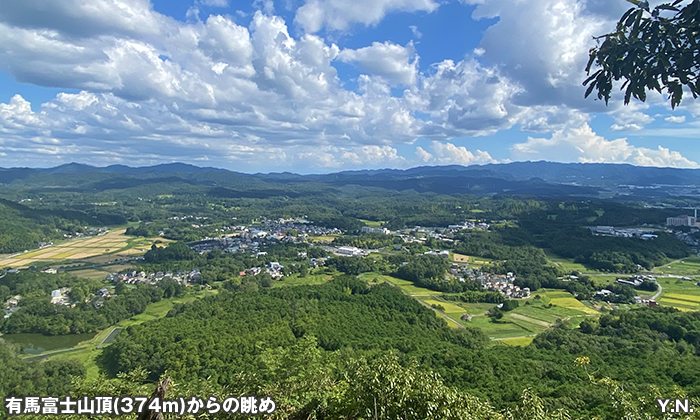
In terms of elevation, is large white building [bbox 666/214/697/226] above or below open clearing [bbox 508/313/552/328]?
above

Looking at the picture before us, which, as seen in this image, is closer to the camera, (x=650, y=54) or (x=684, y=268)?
(x=650, y=54)

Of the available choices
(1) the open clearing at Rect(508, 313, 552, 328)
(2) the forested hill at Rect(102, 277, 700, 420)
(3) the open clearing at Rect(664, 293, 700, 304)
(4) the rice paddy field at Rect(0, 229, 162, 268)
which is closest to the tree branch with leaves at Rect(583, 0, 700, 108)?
(2) the forested hill at Rect(102, 277, 700, 420)

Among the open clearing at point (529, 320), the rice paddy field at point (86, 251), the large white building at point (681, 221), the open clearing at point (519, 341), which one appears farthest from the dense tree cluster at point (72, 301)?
the large white building at point (681, 221)

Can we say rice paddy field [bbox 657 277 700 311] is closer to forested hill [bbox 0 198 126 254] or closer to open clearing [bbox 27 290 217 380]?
open clearing [bbox 27 290 217 380]

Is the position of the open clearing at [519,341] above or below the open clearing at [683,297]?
below

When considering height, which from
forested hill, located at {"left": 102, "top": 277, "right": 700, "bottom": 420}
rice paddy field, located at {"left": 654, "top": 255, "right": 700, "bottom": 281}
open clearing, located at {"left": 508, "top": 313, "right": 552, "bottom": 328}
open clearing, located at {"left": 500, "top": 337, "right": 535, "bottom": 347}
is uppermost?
forested hill, located at {"left": 102, "top": 277, "right": 700, "bottom": 420}

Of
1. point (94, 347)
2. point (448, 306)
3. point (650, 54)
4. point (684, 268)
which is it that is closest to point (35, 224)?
point (94, 347)

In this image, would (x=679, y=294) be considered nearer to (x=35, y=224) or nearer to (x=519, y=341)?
(x=519, y=341)

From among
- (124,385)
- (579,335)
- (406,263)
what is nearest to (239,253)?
(406,263)

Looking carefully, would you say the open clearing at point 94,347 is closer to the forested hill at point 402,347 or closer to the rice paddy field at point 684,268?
the forested hill at point 402,347
